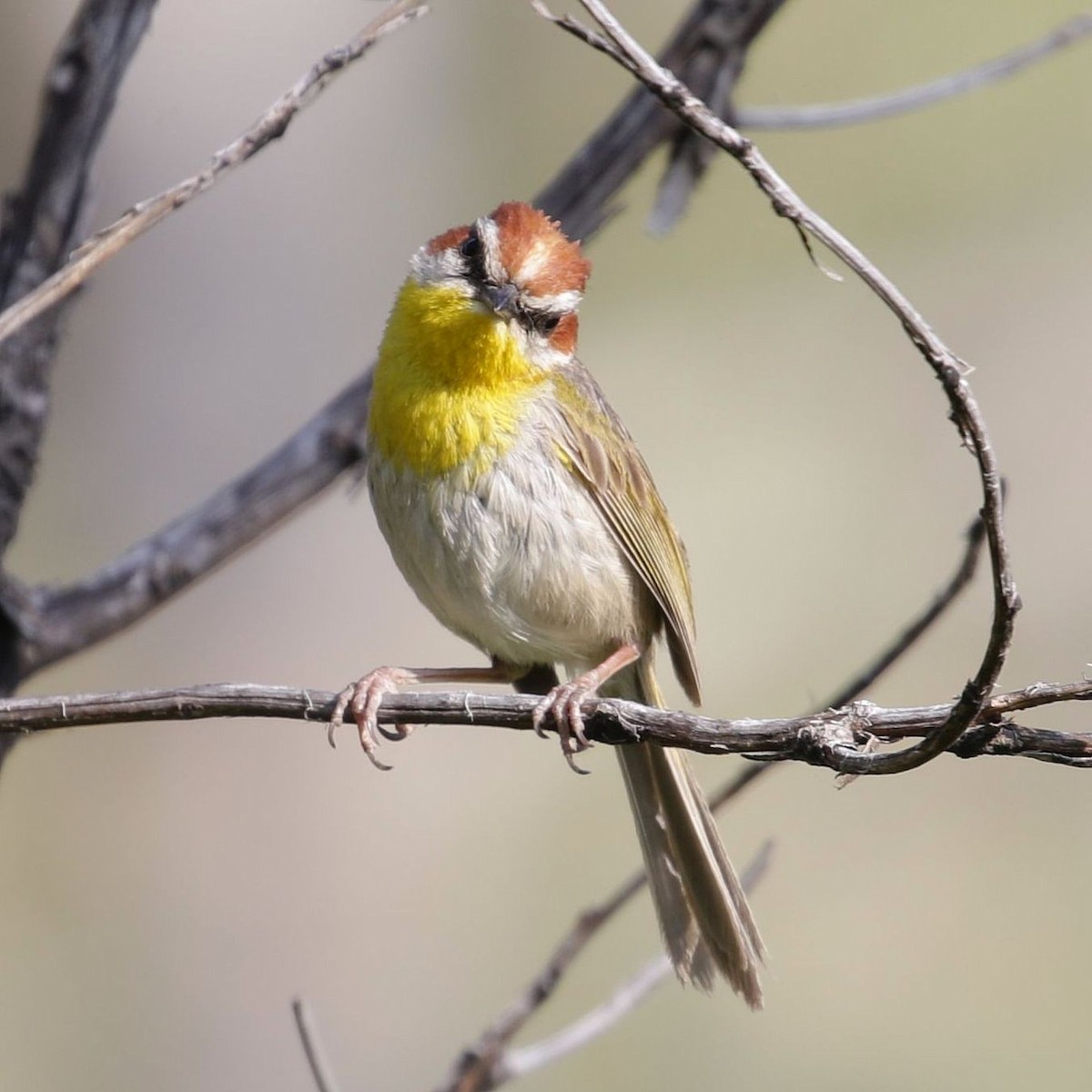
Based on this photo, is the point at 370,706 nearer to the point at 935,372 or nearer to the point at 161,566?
the point at 161,566

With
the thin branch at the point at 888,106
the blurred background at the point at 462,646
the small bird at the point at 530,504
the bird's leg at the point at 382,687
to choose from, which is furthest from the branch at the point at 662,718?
the blurred background at the point at 462,646

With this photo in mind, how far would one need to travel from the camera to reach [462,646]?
8.48 meters

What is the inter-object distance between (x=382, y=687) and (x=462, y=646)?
471 cm

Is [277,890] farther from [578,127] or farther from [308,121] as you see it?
[578,127]

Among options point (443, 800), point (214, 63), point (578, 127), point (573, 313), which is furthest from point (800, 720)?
point (578, 127)

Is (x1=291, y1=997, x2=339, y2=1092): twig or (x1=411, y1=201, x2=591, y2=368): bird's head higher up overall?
(x1=411, y1=201, x2=591, y2=368): bird's head

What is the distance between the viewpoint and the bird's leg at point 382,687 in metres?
3.40

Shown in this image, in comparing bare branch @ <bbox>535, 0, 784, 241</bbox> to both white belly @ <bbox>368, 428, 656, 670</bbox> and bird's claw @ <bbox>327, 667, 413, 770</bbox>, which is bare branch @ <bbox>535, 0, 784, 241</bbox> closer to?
white belly @ <bbox>368, 428, 656, 670</bbox>

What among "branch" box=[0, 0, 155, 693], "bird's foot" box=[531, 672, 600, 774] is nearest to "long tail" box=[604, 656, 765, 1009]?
"bird's foot" box=[531, 672, 600, 774]

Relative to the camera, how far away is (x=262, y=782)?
823 cm

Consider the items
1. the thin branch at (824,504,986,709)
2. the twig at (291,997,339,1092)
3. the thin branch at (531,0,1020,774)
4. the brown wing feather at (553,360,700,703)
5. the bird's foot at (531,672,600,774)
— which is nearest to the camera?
the thin branch at (531,0,1020,774)

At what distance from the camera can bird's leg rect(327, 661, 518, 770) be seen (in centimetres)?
340

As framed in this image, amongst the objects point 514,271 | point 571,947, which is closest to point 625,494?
point 514,271

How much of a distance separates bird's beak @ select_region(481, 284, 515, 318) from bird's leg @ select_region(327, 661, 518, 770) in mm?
919
